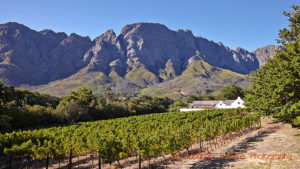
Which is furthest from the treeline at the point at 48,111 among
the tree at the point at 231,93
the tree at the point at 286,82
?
the tree at the point at 231,93

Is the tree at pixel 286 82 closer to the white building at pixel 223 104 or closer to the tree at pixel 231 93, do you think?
the white building at pixel 223 104

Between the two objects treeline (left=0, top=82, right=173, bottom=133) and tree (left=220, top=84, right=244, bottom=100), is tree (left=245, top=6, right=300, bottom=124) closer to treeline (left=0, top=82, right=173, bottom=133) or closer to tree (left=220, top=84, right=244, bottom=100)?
treeline (left=0, top=82, right=173, bottom=133)

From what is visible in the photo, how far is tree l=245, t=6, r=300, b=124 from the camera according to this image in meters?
16.3

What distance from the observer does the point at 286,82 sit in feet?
54.2

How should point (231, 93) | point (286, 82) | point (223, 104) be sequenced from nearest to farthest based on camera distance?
point (286, 82) < point (223, 104) < point (231, 93)

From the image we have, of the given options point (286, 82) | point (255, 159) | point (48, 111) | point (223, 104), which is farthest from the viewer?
point (223, 104)

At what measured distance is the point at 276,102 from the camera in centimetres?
2031

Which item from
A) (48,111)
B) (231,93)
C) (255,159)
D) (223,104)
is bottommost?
(255,159)

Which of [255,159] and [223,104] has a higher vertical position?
[223,104]

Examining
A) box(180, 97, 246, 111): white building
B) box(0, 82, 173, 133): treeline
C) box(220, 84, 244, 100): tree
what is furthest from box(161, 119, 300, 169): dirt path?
box(220, 84, 244, 100): tree

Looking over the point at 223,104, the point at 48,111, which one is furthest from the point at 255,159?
the point at 223,104

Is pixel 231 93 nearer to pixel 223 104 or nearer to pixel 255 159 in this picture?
pixel 223 104

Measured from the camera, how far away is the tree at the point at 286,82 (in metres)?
16.3

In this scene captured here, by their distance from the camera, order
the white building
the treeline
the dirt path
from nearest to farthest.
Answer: the dirt path, the treeline, the white building
